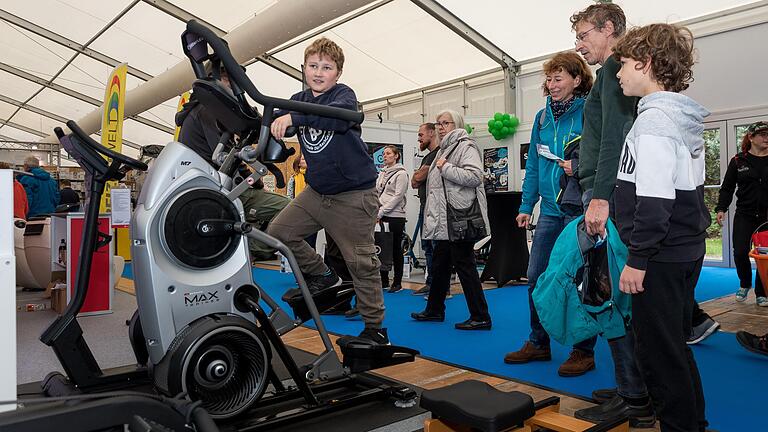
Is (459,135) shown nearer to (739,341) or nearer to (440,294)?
(440,294)

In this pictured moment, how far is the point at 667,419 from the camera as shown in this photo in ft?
5.23

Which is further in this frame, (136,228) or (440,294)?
(440,294)

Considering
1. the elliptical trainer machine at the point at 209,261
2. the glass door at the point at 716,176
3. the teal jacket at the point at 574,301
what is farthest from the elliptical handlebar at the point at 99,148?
the glass door at the point at 716,176

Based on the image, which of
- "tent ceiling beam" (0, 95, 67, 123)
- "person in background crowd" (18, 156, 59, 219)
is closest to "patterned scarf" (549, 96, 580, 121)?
"person in background crowd" (18, 156, 59, 219)

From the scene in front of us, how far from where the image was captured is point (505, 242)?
584 centimetres

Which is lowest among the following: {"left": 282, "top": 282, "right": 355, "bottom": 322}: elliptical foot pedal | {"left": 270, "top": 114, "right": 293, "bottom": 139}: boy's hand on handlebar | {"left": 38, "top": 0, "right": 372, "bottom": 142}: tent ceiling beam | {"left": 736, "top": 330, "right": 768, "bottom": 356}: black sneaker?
{"left": 736, "top": 330, "right": 768, "bottom": 356}: black sneaker

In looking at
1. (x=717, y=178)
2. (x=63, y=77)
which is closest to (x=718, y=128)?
(x=717, y=178)

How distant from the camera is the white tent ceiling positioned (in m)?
8.12

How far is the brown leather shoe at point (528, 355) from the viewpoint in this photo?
287cm

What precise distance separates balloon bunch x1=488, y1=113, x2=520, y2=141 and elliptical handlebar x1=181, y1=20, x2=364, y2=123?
667 centimetres

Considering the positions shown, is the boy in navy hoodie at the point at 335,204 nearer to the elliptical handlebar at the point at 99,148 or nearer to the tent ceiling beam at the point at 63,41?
the elliptical handlebar at the point at 99,148

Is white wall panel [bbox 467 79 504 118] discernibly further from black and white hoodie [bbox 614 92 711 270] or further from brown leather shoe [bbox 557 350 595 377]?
black and white hoodie [bbox 614 92 711 270]

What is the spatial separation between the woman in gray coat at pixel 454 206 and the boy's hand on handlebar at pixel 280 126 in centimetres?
197

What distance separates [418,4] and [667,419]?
7.71 meters
